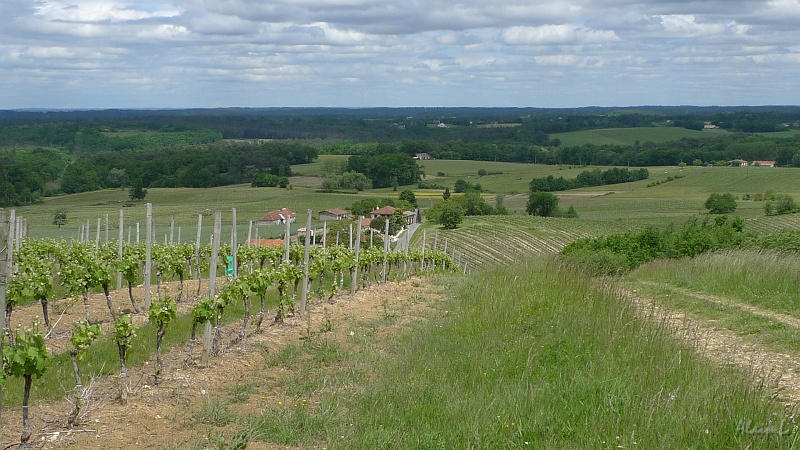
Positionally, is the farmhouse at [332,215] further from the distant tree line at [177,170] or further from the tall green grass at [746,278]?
Answer: the tall green grass at [746,278]

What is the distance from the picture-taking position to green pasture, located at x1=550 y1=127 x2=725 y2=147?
14750cm

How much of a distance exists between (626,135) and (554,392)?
513 ft

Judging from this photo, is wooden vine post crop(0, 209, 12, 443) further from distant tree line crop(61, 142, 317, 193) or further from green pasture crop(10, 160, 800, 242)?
distant tree line crop(61, 142, 317, 193)

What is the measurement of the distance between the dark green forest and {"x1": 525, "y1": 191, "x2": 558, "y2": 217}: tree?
24194 millimetres

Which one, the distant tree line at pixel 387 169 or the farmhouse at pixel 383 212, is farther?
the distant tree line at pixel 387 169

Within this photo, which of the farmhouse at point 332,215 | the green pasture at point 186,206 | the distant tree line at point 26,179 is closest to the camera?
the green pasture at point 186,206

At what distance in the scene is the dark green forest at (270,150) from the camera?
77812 millimetres

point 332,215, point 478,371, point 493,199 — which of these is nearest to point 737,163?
point 493,199

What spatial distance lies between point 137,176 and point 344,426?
249 ft

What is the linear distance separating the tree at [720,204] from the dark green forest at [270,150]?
36023mm

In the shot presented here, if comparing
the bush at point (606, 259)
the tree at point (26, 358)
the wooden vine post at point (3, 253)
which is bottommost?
the bush at point (606, 259)

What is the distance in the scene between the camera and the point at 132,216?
49250 mm

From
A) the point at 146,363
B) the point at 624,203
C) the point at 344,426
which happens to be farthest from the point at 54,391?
the point at 624,203

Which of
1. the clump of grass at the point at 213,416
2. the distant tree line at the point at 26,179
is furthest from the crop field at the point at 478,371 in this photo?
the distant tree line at the point at 26,179
